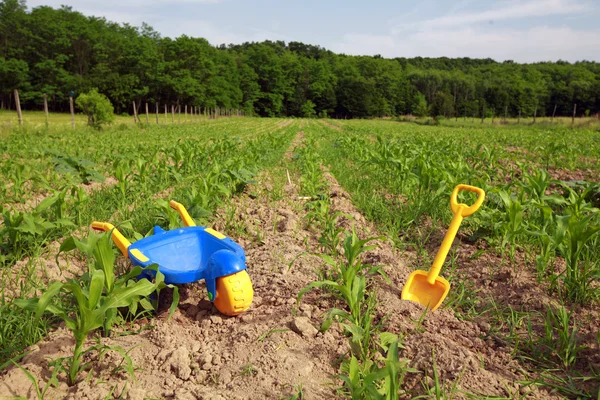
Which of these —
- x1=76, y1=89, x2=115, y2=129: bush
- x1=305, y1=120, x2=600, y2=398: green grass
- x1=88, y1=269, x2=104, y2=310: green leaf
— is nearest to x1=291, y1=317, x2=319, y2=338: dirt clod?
x1=305, y1=120, x2=600, y2=398: green grass

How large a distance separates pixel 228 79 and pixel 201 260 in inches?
2533

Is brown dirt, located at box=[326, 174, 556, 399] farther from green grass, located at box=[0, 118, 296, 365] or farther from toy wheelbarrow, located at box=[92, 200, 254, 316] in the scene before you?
green grass, located at box=[0, 118, 296, 365]

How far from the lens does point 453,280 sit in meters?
2.67

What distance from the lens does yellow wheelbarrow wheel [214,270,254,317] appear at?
196 cm

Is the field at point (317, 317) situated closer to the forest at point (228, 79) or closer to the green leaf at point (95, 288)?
the green leaf at point (95, 288)

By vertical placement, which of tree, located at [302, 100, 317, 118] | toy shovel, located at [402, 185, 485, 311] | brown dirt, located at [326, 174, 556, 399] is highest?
tree, located at [302, 100, 317, 118]

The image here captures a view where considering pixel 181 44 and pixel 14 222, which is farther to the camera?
pixel 181 44

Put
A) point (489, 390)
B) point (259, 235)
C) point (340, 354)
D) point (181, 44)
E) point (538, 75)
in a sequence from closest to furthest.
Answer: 1. point (489, 390)
2. point (340, 354)
3. point (259, 235)
4. point (181, 44)
5. point (538, 75)

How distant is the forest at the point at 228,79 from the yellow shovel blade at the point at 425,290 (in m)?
39.9

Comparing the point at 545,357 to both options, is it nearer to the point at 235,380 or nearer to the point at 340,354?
the point at 340,354

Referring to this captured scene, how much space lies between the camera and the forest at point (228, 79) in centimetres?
4347

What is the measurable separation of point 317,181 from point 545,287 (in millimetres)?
3190

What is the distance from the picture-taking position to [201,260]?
2266 millimetres

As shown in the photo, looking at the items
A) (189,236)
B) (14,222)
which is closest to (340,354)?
(189,236)
